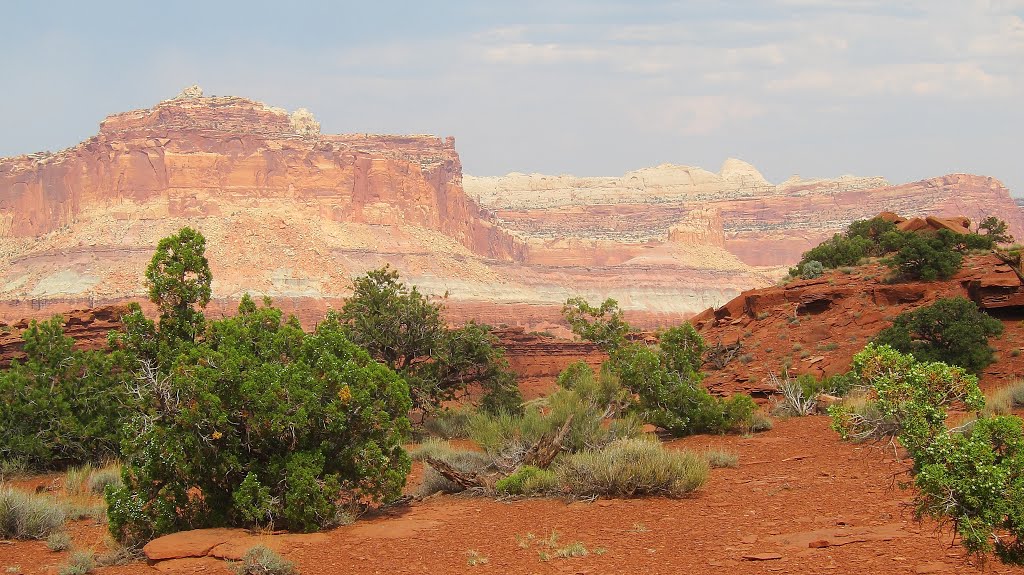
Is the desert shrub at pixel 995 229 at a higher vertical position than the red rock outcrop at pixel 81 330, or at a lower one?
higher

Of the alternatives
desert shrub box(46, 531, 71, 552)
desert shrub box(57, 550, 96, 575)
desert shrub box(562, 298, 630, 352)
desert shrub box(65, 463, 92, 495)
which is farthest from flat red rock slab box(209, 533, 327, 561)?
desert shrub box(562, 298, 630, 352)

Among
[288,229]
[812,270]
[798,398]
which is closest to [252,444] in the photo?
[798,398]

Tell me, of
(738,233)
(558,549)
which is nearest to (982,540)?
(558,549)

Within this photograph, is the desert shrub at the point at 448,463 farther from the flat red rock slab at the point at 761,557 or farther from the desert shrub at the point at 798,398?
the desert shrub at the point at 798,398

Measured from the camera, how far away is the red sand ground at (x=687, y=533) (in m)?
7.95

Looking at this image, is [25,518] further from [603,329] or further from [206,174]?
[206,174]

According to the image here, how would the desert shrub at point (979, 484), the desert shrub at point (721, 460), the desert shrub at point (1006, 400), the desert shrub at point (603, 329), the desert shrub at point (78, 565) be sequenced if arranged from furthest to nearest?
the desert shrub at point (603, 329) → the desert shrub at point (1006, 400) → the desert shrub at point (721, 460) → the desert shrub at point (78, 565) → the desert shrub at point (979, 484)

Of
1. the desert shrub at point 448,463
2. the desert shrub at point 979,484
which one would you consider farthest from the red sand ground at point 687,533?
the desert shrub at point 979,484

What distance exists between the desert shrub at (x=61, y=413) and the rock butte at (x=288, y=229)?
177ft

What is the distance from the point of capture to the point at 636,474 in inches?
431

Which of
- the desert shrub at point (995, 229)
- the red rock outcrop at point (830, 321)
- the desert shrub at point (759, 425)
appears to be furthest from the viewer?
the desert shrub at point (995, 229)

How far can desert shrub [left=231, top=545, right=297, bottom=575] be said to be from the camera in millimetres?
8430

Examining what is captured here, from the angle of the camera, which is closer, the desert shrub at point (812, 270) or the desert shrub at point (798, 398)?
the desert shrub at point (798, 398)

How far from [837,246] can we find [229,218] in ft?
244
